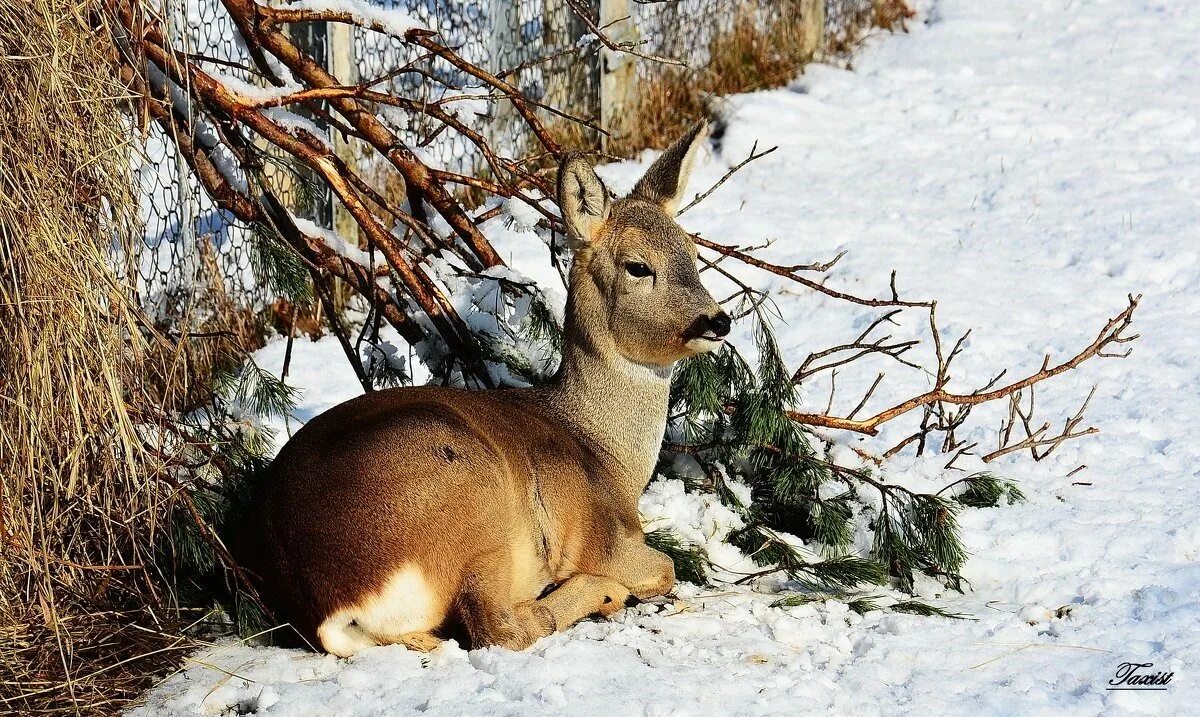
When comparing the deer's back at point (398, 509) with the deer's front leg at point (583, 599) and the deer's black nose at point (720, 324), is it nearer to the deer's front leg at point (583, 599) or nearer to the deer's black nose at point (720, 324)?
the deer's front leg at point (583, 599)

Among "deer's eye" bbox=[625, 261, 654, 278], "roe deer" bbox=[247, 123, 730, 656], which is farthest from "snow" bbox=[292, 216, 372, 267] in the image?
"deer's eye" bbox=[625, 261, 654, 278]

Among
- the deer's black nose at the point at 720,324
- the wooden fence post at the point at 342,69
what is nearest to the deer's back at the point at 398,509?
the deer's black nose at the point at 720,324

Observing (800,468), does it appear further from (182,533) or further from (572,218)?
(182,533)

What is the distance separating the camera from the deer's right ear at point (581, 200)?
444 centimetres

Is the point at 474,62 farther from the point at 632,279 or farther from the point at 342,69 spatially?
the point at 632,279

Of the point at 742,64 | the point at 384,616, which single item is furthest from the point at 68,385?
the point at 742,64

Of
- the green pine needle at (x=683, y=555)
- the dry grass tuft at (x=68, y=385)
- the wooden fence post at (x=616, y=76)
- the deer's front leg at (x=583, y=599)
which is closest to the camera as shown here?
the dry grass tuft at (x=68, y=385)

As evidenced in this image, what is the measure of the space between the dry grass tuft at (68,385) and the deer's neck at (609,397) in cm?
141

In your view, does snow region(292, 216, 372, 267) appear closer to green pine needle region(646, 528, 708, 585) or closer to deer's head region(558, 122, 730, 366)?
deer's head region(558, 122, 730, 366)

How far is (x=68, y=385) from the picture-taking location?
11.7ft

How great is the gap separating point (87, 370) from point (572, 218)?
5.43 ft

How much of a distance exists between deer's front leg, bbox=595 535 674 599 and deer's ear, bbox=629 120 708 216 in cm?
122

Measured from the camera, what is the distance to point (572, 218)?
455 cm

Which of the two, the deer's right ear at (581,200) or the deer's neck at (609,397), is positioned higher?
the deer's right ear at (581,200)
